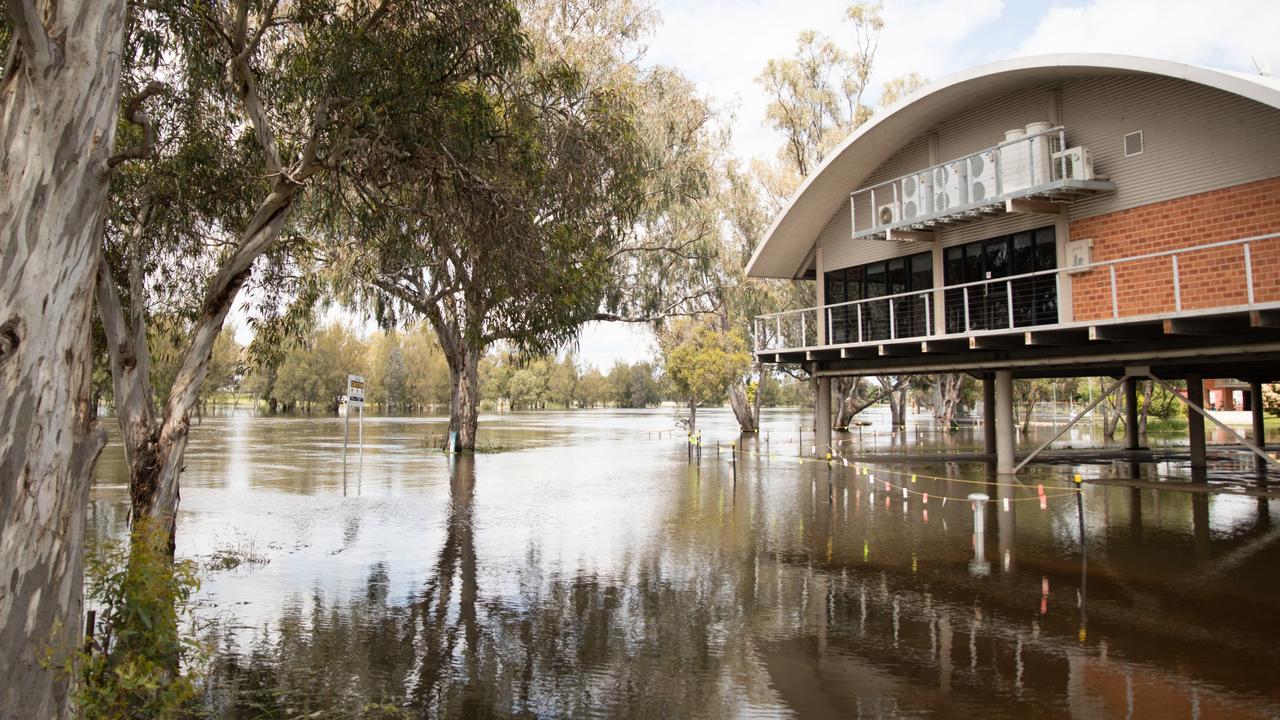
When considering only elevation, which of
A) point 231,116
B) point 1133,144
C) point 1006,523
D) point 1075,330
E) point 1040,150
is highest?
point 1040,150

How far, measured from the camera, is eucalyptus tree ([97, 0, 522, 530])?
903cm

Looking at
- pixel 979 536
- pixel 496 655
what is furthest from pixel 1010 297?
pixel 496 655

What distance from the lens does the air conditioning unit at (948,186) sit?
68.2ft

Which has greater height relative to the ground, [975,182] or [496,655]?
[975,182]

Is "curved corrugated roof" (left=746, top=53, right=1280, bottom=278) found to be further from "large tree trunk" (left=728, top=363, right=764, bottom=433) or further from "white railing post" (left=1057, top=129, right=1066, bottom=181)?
"large tree trunk" (left=728, top=363, right=764, bottom=433)

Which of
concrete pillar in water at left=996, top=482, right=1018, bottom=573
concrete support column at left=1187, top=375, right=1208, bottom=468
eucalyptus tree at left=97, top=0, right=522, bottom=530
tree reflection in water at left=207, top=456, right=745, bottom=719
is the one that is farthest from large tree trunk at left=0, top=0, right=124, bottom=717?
concrete support column at left=1187, top=375, right=1208, bottom=468

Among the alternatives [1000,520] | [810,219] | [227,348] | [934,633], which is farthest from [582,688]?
[227,348]

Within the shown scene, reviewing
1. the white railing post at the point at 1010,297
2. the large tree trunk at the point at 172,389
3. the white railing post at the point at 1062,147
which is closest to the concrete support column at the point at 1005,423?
the white railing post at the point at 1010,297

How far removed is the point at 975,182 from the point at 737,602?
1511 centimetres

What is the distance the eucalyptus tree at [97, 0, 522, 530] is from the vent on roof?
14.4 m

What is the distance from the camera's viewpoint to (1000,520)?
14.6 metres

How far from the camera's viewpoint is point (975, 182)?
66.9ft

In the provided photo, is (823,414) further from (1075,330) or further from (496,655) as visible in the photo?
(496,655)

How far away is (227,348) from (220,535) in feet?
228
